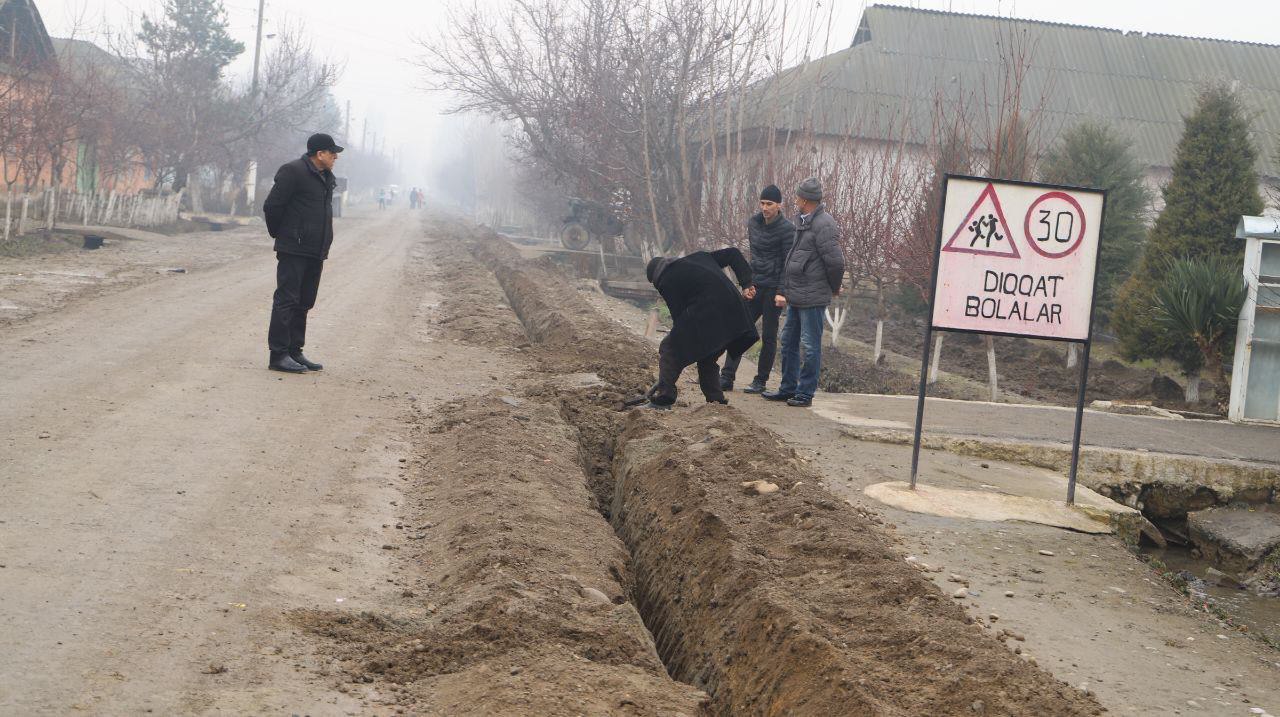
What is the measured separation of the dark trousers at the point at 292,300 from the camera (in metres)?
10.0

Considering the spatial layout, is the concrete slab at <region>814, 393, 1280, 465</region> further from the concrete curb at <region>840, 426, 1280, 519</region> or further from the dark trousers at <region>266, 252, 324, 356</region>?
the dark trousers at <region>266, 252, 324, 356</region>

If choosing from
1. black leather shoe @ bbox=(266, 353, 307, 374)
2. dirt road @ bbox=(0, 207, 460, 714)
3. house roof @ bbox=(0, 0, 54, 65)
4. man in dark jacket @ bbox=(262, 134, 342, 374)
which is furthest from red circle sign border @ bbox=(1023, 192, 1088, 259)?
house roof @ bbox=(0, 0, 54, 65)

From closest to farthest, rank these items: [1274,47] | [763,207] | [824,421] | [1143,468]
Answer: [1143,468], [824,421], [763,207], [1274,47]

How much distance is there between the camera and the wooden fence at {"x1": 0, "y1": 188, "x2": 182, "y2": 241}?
1093 inches

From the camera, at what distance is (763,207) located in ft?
33.2

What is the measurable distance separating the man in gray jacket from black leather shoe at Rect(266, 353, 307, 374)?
3990 millimetres

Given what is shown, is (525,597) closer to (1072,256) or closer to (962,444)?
(1072,256)

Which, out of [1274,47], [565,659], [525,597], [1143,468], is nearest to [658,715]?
[565,659]

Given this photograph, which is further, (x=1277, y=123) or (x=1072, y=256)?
(x=1277, y=123)

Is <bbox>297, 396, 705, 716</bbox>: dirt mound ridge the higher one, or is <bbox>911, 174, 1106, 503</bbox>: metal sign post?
<bbox>911, 174, 1106, 503</bbox>: metal sign post

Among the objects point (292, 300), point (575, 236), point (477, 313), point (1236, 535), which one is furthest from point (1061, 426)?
point (575, 236)

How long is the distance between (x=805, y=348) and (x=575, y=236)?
29581 mm

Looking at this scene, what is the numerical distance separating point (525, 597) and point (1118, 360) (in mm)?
15867

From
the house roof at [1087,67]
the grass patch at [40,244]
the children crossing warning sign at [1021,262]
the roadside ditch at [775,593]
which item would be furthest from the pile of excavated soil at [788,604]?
the house roof at [1087,67]
